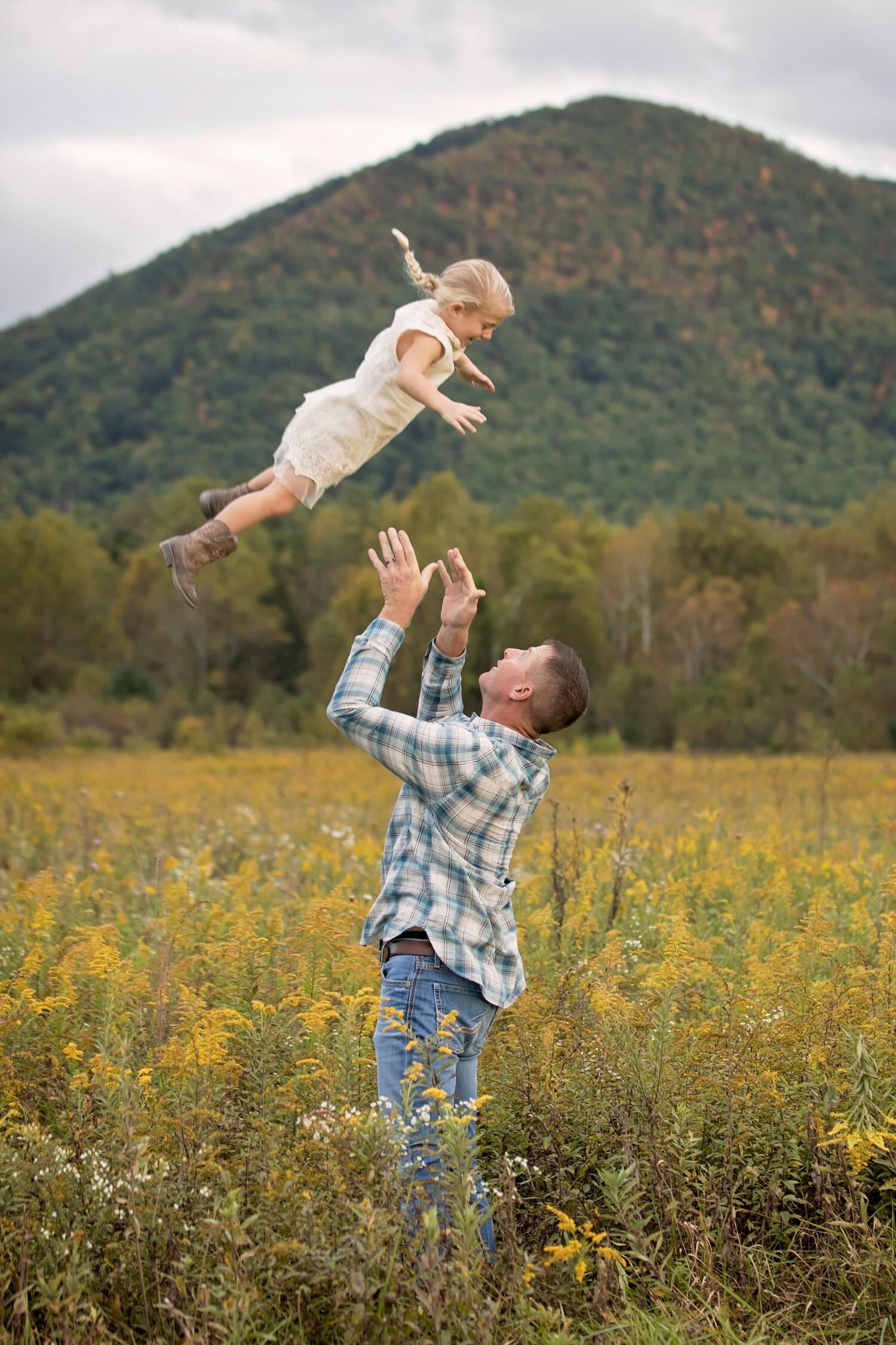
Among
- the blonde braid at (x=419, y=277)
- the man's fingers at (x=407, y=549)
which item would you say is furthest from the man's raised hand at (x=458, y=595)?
the blonde braid at (x=419, y=277)

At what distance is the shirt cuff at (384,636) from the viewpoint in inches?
167

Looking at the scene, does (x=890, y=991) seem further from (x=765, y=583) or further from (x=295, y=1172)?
(x=765, y=583)

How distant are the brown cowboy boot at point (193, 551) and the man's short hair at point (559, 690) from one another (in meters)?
1.71

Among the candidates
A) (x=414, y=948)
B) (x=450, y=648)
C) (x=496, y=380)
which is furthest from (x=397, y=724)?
(x=496, y=380)

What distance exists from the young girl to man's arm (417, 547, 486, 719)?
1076mm

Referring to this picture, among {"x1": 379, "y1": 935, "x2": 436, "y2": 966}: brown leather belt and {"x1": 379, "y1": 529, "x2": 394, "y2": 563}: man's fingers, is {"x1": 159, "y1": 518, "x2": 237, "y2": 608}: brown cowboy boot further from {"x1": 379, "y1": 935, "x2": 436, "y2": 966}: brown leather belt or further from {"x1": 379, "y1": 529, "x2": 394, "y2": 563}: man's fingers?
{"x1": 379, "y1": 935, "x2": 436, "y2": 966}: brown leather belt

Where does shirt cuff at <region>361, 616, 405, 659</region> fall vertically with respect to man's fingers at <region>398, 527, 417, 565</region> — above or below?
below

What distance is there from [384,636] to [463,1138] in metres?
1.56

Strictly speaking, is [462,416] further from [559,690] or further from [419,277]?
[559,690]

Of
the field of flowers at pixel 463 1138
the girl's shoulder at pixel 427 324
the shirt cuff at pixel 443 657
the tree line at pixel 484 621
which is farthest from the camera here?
the tree line at pixel 484 621

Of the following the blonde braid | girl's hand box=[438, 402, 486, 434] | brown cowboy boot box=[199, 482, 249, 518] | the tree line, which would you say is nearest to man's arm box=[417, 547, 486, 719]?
girl's hand box=[438, 402, 486, 434]

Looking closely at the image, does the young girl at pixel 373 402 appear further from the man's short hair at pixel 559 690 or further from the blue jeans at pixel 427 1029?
the blue jeans at pixel 427 1029

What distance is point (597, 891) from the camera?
7742 mm

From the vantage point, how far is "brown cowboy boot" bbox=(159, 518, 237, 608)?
5434mm
